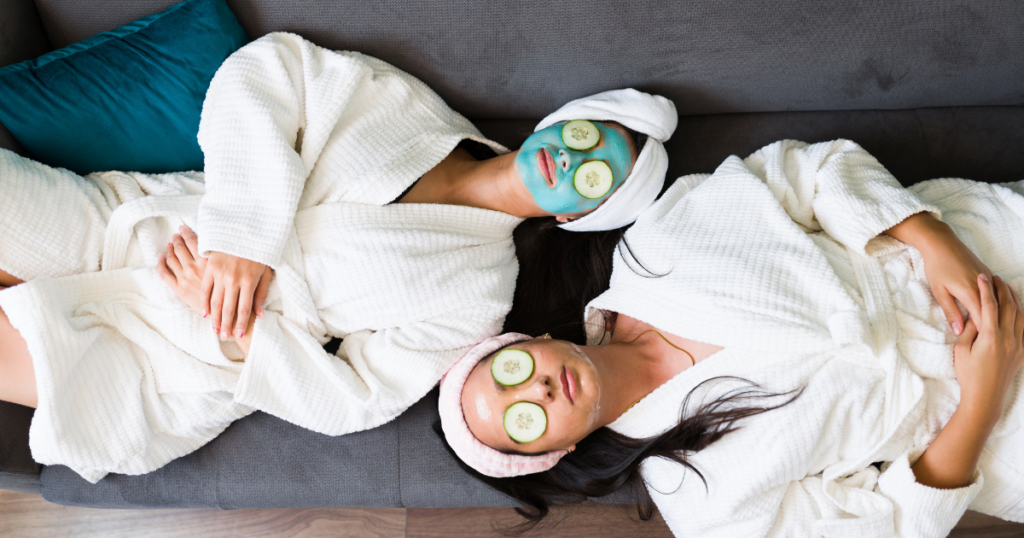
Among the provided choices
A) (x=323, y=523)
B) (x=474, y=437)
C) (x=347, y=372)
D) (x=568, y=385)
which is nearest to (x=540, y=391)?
(x=568, y=385)

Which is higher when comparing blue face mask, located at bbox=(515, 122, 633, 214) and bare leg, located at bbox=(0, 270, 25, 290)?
blue face mask, located at bbox=(515, 122, 633, 214)

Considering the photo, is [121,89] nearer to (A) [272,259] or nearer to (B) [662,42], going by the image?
→ (A) [272,259]

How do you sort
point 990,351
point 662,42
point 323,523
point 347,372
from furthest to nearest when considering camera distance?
point 323,523 < point 662,42 < point 347,372 < point 990,351

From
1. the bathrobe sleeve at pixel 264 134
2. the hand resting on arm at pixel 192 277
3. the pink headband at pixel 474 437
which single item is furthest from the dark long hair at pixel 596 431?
the bathrobe sleeve at pixel 264 134

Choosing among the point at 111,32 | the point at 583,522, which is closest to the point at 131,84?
the point at 111,32

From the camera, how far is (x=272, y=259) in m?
1.54

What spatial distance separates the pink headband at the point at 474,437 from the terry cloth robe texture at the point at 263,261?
7cm

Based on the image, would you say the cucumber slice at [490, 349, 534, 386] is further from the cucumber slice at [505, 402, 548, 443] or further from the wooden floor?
the wooden floor

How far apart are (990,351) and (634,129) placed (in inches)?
39.8

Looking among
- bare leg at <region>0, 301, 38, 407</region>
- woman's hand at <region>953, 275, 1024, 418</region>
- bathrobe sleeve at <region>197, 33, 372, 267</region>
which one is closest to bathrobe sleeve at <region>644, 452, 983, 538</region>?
woman's hand at <region>953, 275, 1024, 418</region>

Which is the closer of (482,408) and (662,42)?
(482,408)

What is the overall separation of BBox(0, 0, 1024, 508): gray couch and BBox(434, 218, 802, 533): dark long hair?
94 mm

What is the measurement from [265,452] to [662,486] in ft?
3.59

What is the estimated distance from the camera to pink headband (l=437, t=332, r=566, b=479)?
4.84ft
